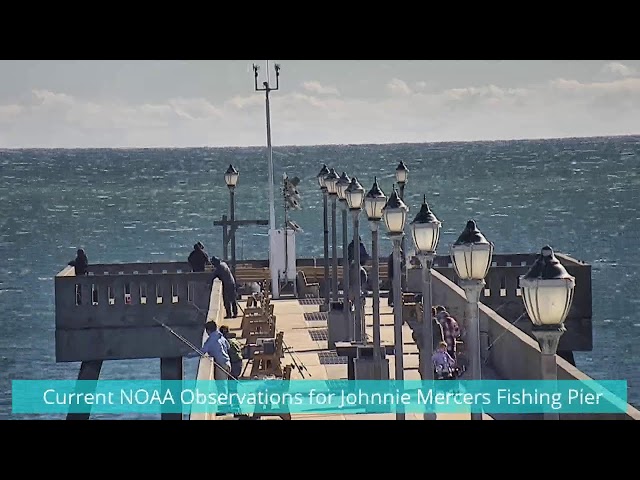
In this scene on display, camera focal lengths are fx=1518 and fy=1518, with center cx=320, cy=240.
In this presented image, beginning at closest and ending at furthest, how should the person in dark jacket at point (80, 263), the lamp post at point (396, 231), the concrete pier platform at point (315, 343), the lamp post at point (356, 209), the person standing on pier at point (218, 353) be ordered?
the lamp post at point (396, 231) < the person standing on pier at point (218, 353) < the lamp post at point (356, 209) < the concrete pier platform at point (315, 343) < the person in dark jacket at point (80, 263)

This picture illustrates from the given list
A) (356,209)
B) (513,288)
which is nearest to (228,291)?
(513,288)

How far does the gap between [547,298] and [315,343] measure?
1277cm

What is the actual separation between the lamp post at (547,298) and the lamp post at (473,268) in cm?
153

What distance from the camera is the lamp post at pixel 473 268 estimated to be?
452 inches

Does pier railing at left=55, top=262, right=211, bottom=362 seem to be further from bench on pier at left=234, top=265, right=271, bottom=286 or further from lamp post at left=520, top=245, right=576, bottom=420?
lamp post at left=520, top=245, right=576, bottom=420

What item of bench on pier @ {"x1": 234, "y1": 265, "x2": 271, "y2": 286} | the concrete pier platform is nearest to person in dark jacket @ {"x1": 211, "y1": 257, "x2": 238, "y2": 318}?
the concrete pier platform

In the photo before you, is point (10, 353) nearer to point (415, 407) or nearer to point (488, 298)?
point (488, 298)

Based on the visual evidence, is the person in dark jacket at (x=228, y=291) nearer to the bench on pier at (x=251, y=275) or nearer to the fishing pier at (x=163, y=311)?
the fishing pier at (x=163, y=311)

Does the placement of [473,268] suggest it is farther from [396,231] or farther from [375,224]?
[375,224]

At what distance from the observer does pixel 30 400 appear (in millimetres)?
50969

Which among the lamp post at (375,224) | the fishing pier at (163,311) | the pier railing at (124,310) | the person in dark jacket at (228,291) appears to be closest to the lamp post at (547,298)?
the lamp post at (375,224)

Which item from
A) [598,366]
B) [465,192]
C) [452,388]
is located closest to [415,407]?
[452,388]
